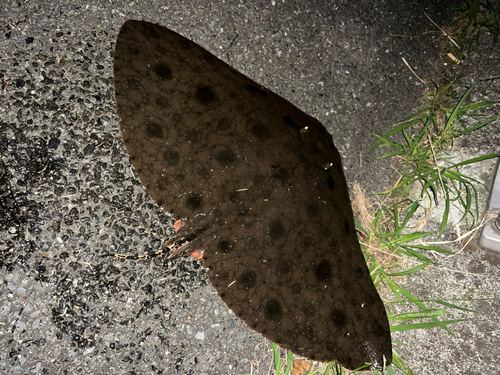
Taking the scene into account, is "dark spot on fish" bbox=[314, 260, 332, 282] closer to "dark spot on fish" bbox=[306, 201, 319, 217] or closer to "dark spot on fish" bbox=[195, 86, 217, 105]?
"dark spot on fish" bbox=[306, 201, 319, 217]

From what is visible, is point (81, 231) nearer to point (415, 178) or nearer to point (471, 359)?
point (415, 178)

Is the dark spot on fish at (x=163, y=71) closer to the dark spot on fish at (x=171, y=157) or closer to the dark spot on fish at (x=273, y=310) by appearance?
the dark spot on fish at (x=171, y=157)

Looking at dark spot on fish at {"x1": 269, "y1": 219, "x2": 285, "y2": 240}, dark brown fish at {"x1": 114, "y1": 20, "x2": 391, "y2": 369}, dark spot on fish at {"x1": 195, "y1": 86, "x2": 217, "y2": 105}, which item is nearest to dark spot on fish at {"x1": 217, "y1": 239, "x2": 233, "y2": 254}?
dark brown fish at {"x1": 114, "y1": 20, "x2": 391, "y2": 369}

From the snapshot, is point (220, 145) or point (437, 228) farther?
point (437, 228)

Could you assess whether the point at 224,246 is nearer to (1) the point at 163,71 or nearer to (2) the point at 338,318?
(2) the point at 338,318

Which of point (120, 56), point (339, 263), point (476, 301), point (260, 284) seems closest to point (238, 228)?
point (260, 284)

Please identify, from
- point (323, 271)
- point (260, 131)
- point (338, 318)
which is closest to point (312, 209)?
point (323, 271)

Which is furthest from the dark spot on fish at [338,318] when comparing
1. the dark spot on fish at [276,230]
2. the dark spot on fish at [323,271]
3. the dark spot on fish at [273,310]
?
the dark spot on fish at [276,230]
